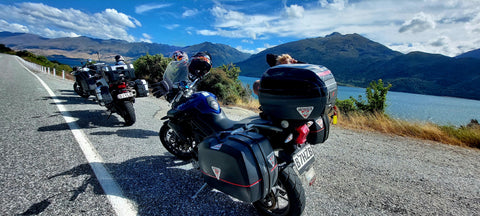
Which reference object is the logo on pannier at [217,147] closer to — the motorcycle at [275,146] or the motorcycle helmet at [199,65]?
the motorcycle at [275,146]

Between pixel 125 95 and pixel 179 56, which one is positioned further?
pixel 125 95

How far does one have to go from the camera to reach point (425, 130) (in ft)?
16.8

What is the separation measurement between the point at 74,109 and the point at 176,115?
15.3ft

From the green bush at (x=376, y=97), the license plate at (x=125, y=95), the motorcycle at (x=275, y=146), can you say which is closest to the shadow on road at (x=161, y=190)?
the motorcycle at (x=275, y=146)

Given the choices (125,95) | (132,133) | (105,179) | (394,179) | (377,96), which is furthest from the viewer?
(377,96)

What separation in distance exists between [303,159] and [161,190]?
1.58m

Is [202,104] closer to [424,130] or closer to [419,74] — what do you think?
[424,130]

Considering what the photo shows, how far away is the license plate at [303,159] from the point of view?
6.21 ft

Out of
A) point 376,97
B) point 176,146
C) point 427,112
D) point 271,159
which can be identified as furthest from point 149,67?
point 271,159

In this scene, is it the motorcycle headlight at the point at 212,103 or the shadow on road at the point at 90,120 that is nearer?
the motorcycle headlight at the point at 212,103

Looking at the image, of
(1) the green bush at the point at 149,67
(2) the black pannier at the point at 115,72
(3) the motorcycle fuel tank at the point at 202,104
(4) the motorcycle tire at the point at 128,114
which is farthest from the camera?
(1) the green bush at the point at 149,67

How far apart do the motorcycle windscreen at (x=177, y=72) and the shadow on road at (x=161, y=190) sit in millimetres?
1297

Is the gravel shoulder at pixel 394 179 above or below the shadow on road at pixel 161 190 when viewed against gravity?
above

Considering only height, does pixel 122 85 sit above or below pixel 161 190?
above
